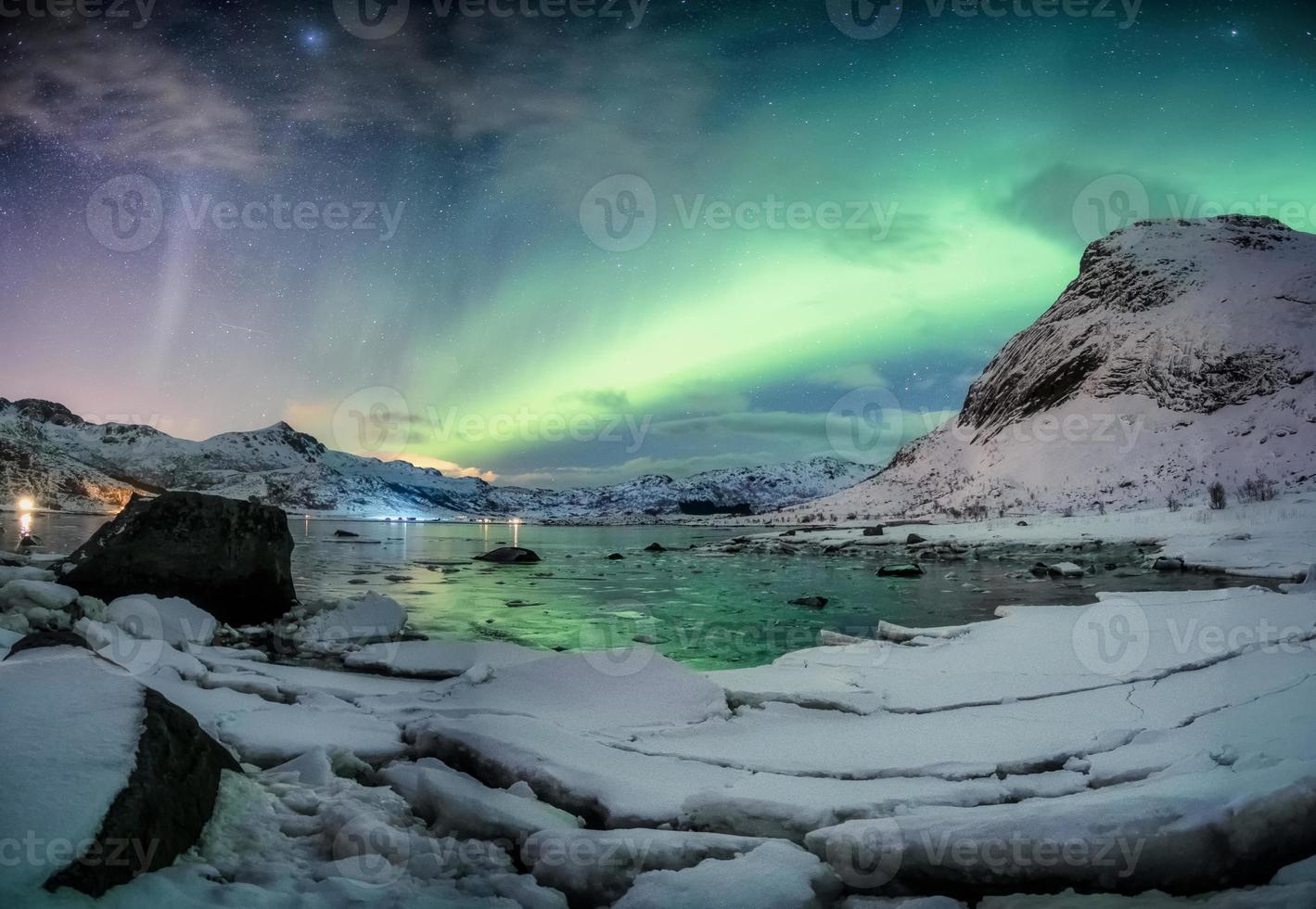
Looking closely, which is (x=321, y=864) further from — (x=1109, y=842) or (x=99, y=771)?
(x=1109, y=842)

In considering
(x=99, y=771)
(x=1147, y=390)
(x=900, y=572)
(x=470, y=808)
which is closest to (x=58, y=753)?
(x=99, y=771)

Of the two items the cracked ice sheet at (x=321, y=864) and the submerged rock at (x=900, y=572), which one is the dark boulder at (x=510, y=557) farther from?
the cracked ice sheet at (x=321, y=864)

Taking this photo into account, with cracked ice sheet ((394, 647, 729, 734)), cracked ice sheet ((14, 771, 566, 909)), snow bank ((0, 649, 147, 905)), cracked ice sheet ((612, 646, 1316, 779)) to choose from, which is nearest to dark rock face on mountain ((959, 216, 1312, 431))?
cracked ice sheet ((612, 646, 1316, 779))

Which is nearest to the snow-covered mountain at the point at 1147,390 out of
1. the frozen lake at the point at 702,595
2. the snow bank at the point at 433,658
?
the frozen lake at the point at 702,595

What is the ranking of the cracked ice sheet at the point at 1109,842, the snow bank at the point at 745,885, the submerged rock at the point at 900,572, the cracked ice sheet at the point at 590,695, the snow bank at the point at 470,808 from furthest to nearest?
the submerged rock at the point at 900,572 < the cracked ice sheet at the point at 590,695 < the snow bank at the point at 470,808 < the cracked ice sheet at the point at 1109,842 < the snow bank at the point at 745,885

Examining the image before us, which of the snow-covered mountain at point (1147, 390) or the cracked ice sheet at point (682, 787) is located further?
the snow-covered mountain at point (1147, 390)

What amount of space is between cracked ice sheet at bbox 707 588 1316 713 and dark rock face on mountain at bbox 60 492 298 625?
25.8 ft

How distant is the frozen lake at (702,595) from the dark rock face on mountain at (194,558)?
2481 millimetres

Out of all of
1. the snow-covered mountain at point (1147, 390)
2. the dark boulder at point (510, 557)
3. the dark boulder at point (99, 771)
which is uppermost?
the snow-covered mountain at point (1147, 390)

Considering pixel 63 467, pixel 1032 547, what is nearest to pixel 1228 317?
pixel 1032 547

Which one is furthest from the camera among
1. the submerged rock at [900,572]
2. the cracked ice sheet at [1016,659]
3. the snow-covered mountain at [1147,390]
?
the snow-covered mountain at [1147,390]

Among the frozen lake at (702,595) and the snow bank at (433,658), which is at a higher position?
the snow bank at (433,658)

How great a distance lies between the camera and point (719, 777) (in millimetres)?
4180

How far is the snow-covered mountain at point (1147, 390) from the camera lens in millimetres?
50469
